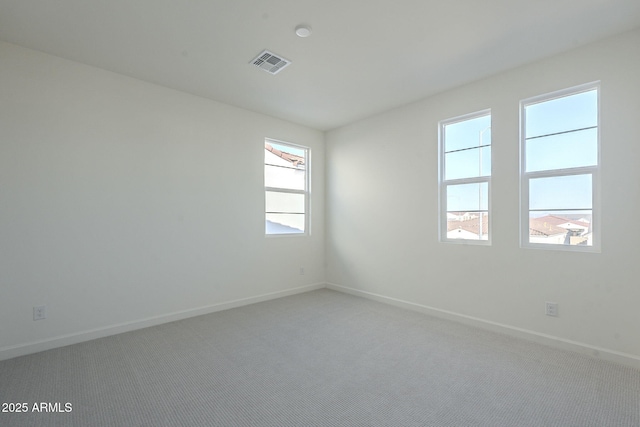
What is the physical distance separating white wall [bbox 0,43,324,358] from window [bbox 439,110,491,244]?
2.52 meters

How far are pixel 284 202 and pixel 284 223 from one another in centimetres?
34

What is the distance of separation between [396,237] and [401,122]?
1590 millimetres

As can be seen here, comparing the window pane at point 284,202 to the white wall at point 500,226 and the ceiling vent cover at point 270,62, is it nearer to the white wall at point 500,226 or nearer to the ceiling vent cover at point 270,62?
the white wall at point 500,226

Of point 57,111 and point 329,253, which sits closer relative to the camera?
point 57,111

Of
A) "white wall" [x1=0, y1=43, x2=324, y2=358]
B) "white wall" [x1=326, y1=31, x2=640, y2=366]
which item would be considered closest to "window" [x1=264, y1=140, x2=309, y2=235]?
"white wall" [x1=0, y1=43, x2=324, y2=358]

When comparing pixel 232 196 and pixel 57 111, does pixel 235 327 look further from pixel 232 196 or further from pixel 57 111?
pixel 57 111

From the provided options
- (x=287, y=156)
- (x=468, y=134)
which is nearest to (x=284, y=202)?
(x=287, y=156)

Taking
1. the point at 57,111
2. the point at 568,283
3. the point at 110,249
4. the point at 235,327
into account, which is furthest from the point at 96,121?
the point at 568,283

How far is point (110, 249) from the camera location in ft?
10.2

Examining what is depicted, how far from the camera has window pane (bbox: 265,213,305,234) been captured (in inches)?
177

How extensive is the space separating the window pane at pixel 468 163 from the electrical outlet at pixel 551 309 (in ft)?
4.67

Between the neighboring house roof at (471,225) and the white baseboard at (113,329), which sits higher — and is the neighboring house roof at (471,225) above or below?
above

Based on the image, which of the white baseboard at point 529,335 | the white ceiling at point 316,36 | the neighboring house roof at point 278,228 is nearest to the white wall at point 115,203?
the neighboring house roof at point 278,228

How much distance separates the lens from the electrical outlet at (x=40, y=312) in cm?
270
